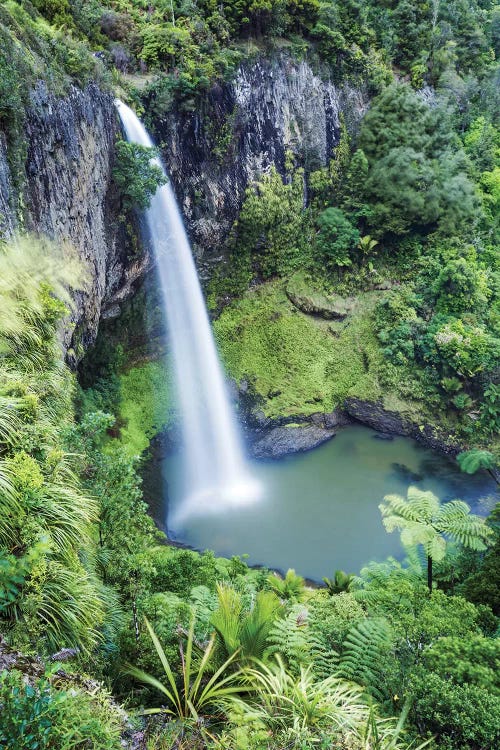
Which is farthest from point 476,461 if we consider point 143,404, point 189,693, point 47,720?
point 47,720

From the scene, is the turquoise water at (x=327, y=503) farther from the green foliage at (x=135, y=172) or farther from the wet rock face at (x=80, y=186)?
the green foliage at (x=135, y=172)

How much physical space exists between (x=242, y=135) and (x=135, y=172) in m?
4.57

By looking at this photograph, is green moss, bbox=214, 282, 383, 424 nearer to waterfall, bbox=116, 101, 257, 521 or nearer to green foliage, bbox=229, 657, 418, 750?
waterfall, bbox=116, 101, 257, 521

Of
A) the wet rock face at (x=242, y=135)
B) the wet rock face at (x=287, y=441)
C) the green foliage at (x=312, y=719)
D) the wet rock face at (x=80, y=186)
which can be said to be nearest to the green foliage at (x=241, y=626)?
the green foliage at (x=312, y=719)

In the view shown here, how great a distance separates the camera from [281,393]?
1421cm

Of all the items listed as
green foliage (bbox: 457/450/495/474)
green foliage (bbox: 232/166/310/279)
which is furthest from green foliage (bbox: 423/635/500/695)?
green foliage (bbox: 232/166/310/279)

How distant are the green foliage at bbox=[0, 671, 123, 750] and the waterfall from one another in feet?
29.8

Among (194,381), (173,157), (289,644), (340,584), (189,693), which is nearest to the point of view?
(189,693)

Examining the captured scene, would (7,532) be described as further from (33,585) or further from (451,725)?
(451,725)

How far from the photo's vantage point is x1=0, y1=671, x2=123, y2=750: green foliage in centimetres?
200

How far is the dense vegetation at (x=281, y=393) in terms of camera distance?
2984 mm

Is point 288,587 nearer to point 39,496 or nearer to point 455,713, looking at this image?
point 455,713

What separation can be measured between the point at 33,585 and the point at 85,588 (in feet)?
1.68

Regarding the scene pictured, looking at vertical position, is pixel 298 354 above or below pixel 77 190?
below
